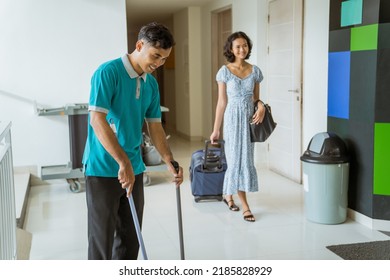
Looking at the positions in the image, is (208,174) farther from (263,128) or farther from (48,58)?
(48,58)

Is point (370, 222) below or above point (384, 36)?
below

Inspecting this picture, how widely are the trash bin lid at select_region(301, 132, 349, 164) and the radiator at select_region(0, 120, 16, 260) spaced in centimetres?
227

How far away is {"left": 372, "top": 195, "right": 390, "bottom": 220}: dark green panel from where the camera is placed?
142 inches

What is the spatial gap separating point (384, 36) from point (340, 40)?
52 cm

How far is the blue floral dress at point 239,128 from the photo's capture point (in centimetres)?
390

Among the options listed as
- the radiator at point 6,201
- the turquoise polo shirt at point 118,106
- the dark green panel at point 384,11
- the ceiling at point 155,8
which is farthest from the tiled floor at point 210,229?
the ceiling at point 155,8

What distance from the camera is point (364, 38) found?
11.8ft

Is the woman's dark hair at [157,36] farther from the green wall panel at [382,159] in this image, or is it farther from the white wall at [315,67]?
the white wall at [315,67]

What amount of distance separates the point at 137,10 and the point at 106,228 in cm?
708

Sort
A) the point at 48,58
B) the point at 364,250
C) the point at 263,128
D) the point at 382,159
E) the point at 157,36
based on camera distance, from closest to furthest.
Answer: the point at 157,36 → the point at 364,250 → the point at 382,159 → the point at 263,128 → the point at 48,58

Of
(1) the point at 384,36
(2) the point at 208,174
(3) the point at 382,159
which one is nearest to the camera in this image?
(1) the point at 384,36

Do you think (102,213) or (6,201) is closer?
(102,213)

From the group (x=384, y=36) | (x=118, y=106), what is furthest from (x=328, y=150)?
(x=118, y=106)

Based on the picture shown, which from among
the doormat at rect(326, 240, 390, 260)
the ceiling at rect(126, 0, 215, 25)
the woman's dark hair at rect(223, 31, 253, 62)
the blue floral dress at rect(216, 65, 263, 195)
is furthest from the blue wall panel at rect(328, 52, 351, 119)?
the ceiling at rect(126, 0, 215, 25)
